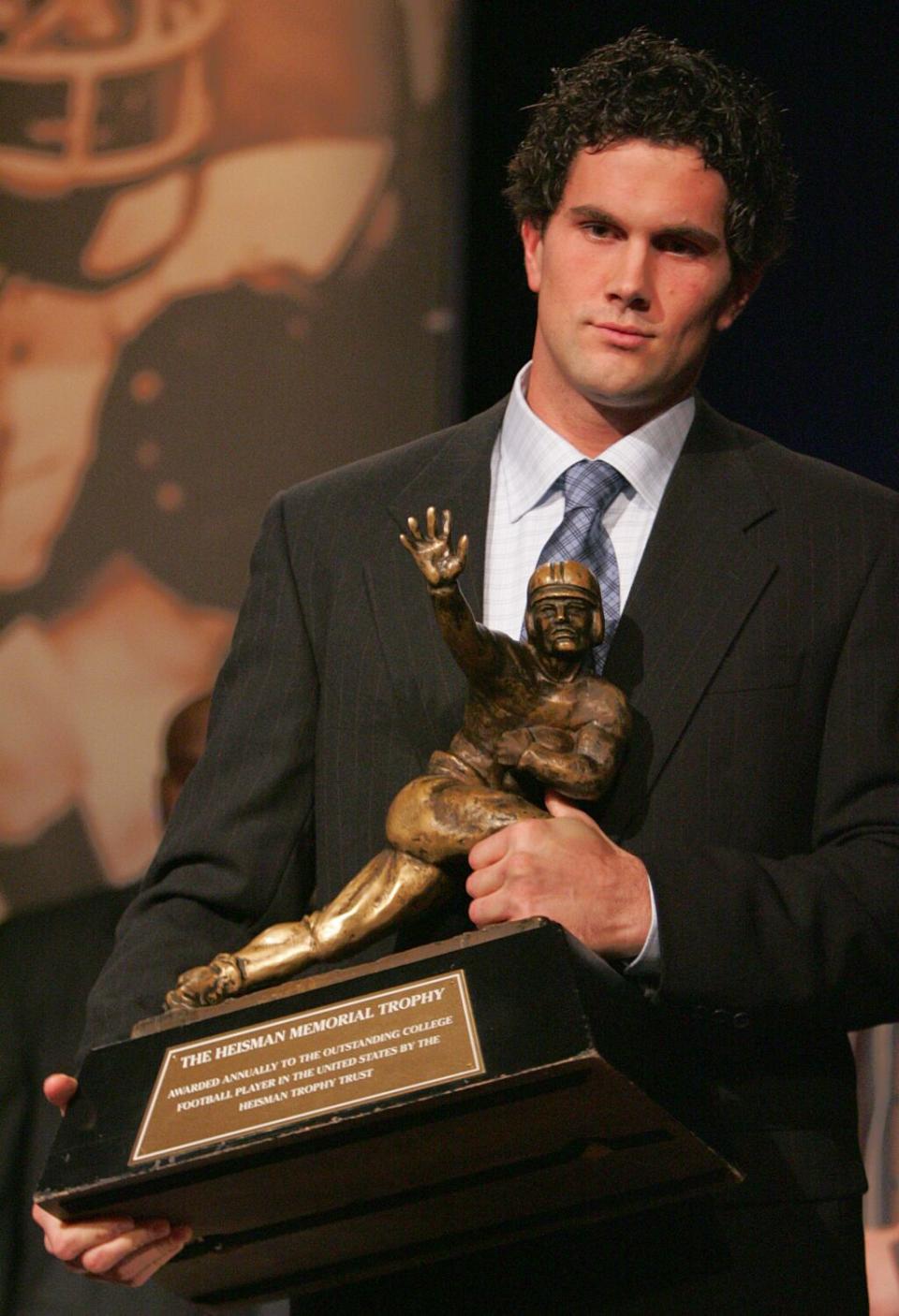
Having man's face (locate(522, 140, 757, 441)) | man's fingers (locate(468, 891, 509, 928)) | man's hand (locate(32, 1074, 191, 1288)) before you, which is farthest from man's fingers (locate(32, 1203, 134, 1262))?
man's face (locate(522, 140, 757, 441))

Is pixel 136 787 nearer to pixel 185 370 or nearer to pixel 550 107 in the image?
pixel 185 370

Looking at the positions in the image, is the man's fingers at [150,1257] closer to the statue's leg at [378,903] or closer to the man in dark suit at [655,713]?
the man in dark suit at [655,713]

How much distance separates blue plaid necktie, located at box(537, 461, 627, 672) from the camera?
1.75 meters

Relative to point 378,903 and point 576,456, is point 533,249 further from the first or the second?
point 378,903

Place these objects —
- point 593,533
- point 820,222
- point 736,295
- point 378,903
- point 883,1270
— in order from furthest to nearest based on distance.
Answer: point 820,222, point 883,1270, point 736,295, point 593,533, point 378,903

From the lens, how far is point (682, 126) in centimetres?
186

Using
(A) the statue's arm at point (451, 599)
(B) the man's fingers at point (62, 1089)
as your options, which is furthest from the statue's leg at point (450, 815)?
(B) the man's fingers at point (62, 1089)

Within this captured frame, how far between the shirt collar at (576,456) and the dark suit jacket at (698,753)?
0.02 m

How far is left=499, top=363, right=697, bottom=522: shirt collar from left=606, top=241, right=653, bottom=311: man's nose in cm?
14

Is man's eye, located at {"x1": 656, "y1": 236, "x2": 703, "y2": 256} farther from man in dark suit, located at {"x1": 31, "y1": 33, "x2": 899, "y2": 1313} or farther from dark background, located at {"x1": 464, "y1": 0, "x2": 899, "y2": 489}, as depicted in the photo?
dark background, located at {"x1": 464, "y1": 0, "x2": 899, "y2": 489}

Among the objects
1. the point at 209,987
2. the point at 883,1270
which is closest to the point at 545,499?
the point at 209,987

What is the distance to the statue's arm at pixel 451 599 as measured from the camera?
152cm

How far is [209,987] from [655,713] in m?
0.48

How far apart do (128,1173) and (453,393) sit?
7.79 ft
